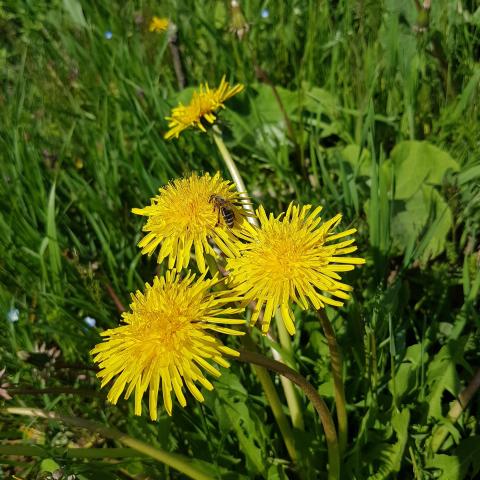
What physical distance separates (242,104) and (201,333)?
1406 millimetres

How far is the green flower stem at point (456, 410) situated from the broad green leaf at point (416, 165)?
0.63 meters

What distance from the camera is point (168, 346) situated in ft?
2.42

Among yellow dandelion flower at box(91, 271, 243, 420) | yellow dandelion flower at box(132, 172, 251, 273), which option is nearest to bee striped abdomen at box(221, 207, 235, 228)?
yellow dandelion flower at box(132, 172, 251, 273)

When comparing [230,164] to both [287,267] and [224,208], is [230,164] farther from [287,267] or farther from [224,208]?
[287,267]

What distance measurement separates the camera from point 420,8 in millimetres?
1438

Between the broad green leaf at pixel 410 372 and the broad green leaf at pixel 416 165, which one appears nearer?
the broad green leaf at pixel 410 372

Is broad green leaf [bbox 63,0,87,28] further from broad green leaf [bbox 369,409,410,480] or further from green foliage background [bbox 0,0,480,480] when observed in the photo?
broad green leaf [bbox 369,409,410,480]

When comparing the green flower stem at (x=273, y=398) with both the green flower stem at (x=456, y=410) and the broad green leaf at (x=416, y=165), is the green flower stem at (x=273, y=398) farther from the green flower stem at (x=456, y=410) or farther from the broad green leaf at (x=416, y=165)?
the broad green leaf at (x=416, y=165)

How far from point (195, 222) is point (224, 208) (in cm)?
6

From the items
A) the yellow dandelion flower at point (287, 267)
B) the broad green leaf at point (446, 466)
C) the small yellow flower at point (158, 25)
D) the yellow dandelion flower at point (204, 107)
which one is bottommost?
the broad green leaf at point (446, 466)

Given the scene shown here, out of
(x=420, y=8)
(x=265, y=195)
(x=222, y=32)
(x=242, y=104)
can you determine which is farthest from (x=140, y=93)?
(x=420, y=8)

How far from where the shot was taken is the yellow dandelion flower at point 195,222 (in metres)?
0.87

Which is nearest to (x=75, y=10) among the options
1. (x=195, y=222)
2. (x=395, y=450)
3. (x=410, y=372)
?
(x=195, y=222)

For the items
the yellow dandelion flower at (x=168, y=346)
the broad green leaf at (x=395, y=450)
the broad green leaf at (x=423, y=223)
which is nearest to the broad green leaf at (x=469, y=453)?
the broad green leaf at (x=395, y=450)
